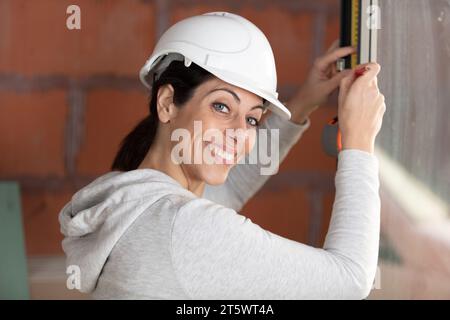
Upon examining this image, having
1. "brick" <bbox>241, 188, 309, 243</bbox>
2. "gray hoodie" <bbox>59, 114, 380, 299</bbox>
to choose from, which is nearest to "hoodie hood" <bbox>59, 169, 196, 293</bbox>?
"gray hoodie" <bbox>59, 114, 380, 299</bbox>

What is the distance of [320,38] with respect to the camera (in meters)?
2.34

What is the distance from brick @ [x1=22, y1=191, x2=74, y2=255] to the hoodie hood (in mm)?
857

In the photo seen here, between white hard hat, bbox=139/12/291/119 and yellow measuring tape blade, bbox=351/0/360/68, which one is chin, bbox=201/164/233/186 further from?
yellow measuring tape blade, bbox=351/0/360/68

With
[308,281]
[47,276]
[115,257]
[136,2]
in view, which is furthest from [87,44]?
[308,281]

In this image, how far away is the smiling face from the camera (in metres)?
1.35

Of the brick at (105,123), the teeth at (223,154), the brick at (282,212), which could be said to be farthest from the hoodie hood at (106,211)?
the brick at (282,212)

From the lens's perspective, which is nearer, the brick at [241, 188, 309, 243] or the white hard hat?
the white hard hat

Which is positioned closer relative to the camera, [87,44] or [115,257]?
[115,257]

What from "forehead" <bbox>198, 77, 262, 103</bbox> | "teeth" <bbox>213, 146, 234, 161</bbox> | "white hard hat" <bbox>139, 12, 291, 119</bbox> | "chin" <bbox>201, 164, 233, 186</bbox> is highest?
"white hard hat" <bbox>139, 12, 291, 119</bbox>

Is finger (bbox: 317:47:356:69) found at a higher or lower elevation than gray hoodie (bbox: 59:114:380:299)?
higher

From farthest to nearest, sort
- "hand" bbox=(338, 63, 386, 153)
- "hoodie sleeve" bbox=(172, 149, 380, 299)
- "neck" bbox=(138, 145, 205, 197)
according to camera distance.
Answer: "neck" bbox=(138, 145, 205, 197) < "hand" bbox=(338, 63, 386, 153) < "hoodie sleeve" bbox=(172, 149, 380, 299)

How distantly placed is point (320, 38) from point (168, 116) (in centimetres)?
108

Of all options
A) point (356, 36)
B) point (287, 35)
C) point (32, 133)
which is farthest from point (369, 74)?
point (32, 133)
